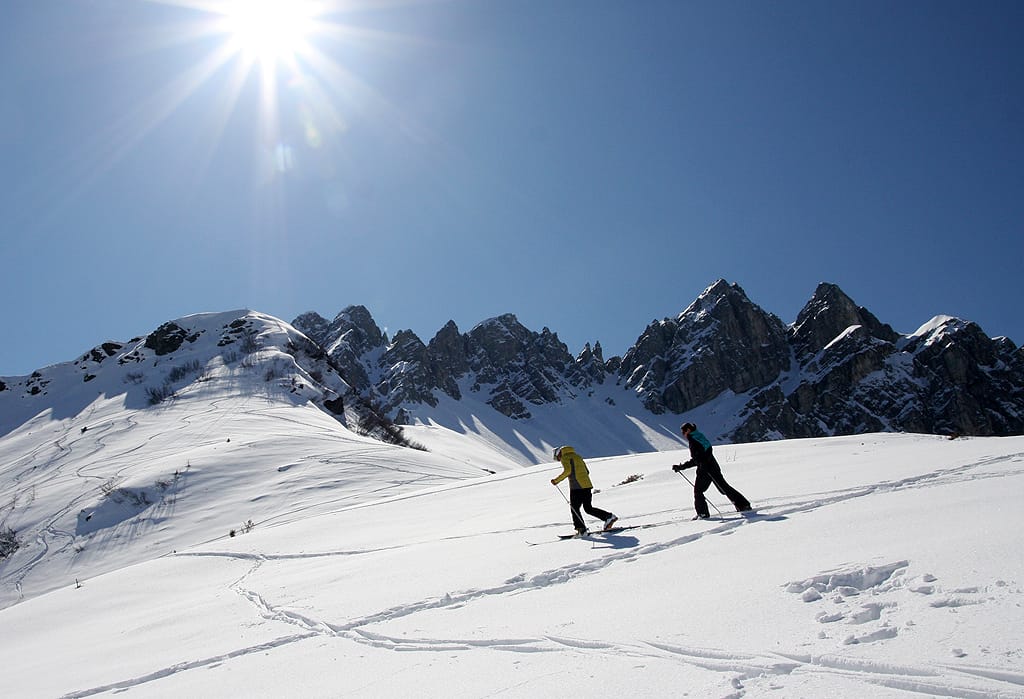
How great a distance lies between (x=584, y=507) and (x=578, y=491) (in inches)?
16.2

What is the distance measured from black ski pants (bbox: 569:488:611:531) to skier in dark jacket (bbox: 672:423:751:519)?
1.42m

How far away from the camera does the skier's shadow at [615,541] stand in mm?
7109

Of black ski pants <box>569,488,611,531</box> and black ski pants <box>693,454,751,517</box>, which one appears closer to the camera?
black ski pants <box>693,454,751,517</box>

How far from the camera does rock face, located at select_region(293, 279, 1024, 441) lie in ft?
457

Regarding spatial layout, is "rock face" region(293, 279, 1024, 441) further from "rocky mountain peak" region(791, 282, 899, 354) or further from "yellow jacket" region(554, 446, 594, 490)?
"yellow jacket" region(554, 446, 594, 490)

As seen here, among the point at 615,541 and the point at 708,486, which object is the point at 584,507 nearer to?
the point at 615,541

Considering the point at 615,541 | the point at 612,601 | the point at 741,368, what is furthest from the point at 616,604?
the point at 741,368

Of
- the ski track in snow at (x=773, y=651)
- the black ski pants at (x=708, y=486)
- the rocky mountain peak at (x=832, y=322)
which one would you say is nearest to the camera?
the ski track in snow at (x=773, y=651)

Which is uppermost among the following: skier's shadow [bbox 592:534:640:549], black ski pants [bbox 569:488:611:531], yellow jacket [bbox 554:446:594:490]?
yellow jacket [bbox 554:446:594:490]

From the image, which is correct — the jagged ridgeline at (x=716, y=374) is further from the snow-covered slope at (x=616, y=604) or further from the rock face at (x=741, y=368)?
the snow-covered slope at (x=616, y=604)

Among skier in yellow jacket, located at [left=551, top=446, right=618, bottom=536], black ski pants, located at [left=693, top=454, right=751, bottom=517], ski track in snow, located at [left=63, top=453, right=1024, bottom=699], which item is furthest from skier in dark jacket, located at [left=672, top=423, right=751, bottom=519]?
skier in yellow jacket, located at [left=551, top=446, right=618, bottom=536]

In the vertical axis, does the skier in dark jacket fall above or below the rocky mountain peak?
below

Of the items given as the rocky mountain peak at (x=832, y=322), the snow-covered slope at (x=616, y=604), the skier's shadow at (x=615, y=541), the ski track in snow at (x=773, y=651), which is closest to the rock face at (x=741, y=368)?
the rocky mountain peak at (x=832, y=322)

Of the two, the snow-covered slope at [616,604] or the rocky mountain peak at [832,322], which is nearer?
the snow-covered slope at [616,604]
